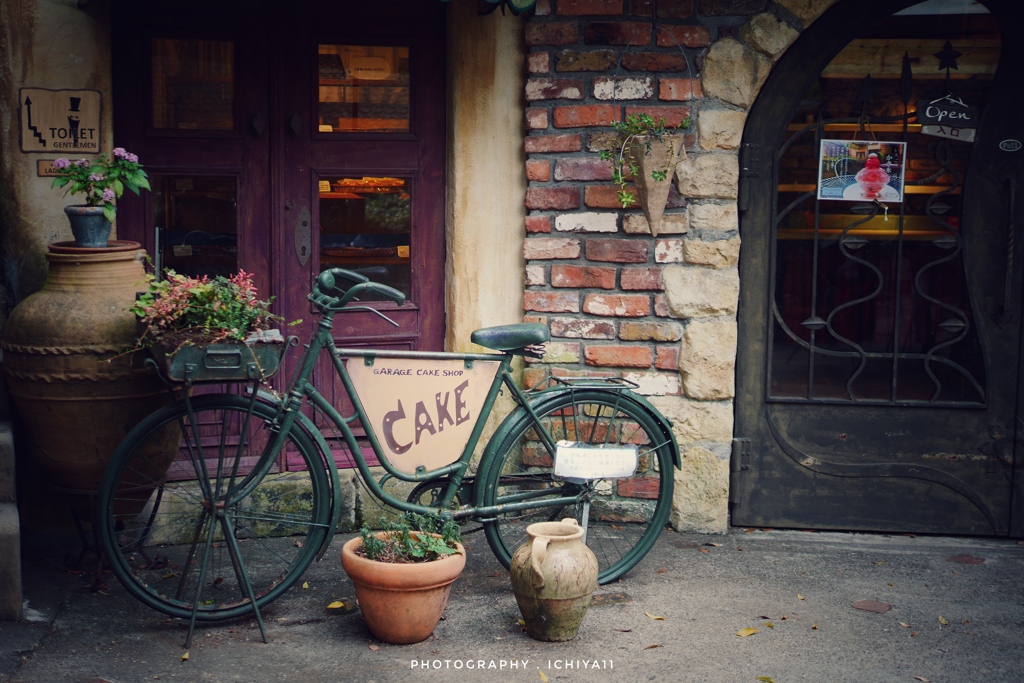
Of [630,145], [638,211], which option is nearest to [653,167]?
[630,145]

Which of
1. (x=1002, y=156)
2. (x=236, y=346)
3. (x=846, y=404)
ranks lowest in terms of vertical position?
(x=846, y=404)

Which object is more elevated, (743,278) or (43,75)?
(43,75)

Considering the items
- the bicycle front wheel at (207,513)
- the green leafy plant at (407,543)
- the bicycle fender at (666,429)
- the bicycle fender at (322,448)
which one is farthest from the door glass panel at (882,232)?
the bicycle front wheel at (207,513)

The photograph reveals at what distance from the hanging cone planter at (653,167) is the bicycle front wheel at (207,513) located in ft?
5.70

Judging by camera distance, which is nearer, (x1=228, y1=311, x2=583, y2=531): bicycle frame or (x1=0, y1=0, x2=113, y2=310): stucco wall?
(x1=228, y1=311, x2=583, y2=531): bicycle frame

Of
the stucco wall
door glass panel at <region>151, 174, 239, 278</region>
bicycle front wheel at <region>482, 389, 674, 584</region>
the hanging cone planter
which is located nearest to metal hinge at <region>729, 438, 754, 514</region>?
bicycle front wheel at <region>482, 389, 674, 584</region>

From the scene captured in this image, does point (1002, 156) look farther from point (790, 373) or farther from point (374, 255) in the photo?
point (374, 255)

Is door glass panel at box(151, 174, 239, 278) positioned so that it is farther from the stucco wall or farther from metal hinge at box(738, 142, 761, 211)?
metal hinge at box(738, 142, 761, 211)

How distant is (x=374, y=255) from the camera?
15.8 ft

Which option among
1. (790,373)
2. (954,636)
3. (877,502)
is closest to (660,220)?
(790,373)

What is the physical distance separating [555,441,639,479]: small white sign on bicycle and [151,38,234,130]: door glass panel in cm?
204

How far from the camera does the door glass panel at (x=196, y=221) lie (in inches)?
181

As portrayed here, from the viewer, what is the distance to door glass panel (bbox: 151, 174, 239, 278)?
4609mm

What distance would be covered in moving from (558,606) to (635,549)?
0.80m
